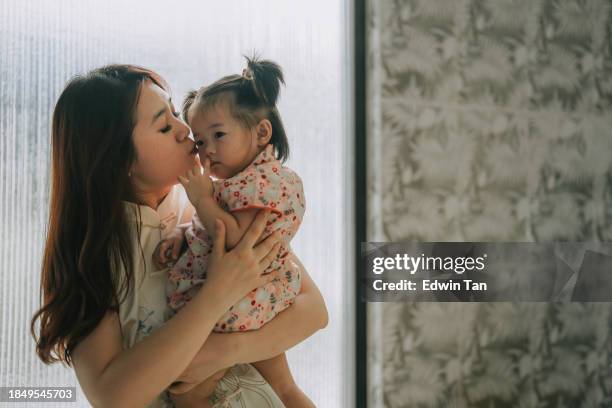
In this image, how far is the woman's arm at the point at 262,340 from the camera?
1525mm

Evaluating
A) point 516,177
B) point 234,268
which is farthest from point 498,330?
point 234,268

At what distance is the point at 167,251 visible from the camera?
5.04ft

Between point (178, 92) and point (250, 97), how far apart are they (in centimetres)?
22

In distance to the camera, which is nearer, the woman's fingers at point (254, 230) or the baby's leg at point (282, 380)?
the woman's fingers at point (254, 230)

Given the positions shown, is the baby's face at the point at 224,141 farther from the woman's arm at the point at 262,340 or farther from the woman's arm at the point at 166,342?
the woman's arm at the point at 262,340

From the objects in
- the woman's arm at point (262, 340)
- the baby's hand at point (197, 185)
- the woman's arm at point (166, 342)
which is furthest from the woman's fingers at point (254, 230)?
the woman's arm at point (262, 340)

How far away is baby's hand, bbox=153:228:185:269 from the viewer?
5.01 feet

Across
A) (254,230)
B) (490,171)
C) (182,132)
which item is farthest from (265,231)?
(490,171)

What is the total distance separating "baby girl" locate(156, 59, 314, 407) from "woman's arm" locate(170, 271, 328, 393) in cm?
3

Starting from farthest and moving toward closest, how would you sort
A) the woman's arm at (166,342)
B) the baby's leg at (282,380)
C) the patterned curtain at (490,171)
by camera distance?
the patterned curtain at (490,171), the baby's leg at (282,380), the woman's arm at (166,342)

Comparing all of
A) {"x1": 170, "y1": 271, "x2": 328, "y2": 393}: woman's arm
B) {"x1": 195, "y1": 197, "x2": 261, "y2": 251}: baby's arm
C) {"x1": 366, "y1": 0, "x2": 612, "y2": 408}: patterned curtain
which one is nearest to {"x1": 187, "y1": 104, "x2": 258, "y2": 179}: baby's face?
{"x1": 195, "y1": 197, "x2": 261, "y2": 251}: baby's arm

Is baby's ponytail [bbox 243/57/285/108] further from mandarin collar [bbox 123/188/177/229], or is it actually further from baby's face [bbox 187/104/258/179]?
mandarin collar [bbox 123/188/177/229]

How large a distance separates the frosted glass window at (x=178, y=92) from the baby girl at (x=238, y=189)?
0.46 ft

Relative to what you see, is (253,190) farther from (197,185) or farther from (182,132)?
(182,132)
